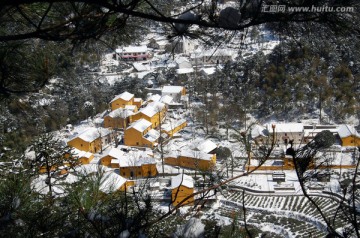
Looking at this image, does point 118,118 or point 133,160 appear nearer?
point 133,160

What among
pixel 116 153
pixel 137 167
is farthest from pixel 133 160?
pixel 116 153

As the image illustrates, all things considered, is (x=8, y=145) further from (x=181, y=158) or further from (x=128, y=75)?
(x=128, y=75)

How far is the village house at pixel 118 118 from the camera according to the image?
946 centimetres

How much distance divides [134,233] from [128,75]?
35.8 ft

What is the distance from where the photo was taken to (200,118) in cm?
928

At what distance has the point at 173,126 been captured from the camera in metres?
8.94

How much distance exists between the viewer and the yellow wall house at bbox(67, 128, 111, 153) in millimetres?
8234

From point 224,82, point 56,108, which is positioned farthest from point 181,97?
point 56,108

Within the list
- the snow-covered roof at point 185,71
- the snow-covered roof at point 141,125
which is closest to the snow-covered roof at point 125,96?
the snow-covered roof at point 141,125

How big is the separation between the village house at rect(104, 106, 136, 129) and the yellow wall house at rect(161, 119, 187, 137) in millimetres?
923

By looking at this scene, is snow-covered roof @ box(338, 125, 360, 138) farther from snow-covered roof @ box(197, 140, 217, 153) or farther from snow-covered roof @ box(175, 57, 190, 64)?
snow-covered roof @ box(175, 57, 190, 64)

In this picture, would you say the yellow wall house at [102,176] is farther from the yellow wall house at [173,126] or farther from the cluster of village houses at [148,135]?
the yellow wall house at [173,126]

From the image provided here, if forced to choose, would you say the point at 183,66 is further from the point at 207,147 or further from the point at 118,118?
the point at 207,147

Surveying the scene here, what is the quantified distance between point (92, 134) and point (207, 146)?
2.45m
